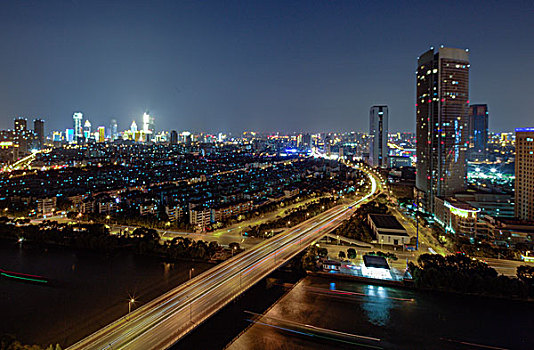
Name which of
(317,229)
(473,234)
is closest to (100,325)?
(317,229)

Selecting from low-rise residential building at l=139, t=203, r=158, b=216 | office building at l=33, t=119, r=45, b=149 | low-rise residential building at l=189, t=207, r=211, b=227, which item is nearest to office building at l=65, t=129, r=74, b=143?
office building at l=33, t=119, r=45, b=149

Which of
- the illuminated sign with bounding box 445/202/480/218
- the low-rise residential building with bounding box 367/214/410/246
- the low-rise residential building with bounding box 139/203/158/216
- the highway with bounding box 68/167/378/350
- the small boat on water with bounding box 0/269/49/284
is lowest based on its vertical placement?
the small boat on water with bounding box 0/269/49/284

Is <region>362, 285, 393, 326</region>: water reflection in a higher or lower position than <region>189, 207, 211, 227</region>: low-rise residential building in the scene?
lower

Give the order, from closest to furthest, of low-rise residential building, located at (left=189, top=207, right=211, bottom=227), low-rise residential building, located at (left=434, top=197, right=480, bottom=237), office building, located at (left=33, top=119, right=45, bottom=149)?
low-rise residential building, located at (left=434, top=197, right=480, bottom=237)
low-rise residential building, located at (left=189, top=207, right=211, bottom=227)
office building, located at (left=33, top=119, right=45, bottom=149)

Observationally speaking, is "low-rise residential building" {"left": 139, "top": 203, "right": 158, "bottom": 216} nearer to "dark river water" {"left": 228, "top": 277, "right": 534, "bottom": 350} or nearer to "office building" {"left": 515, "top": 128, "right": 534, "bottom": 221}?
"dark river water" {"left": 228, "top": 277, "right": 534, "bottom": 350}

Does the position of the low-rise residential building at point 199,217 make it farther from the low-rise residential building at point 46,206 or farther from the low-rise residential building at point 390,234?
the low-rise residential building at point 46,206

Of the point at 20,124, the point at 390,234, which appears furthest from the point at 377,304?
the point at 20,124

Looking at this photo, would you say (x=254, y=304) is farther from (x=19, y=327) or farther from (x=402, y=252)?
(x=402, y=252)
